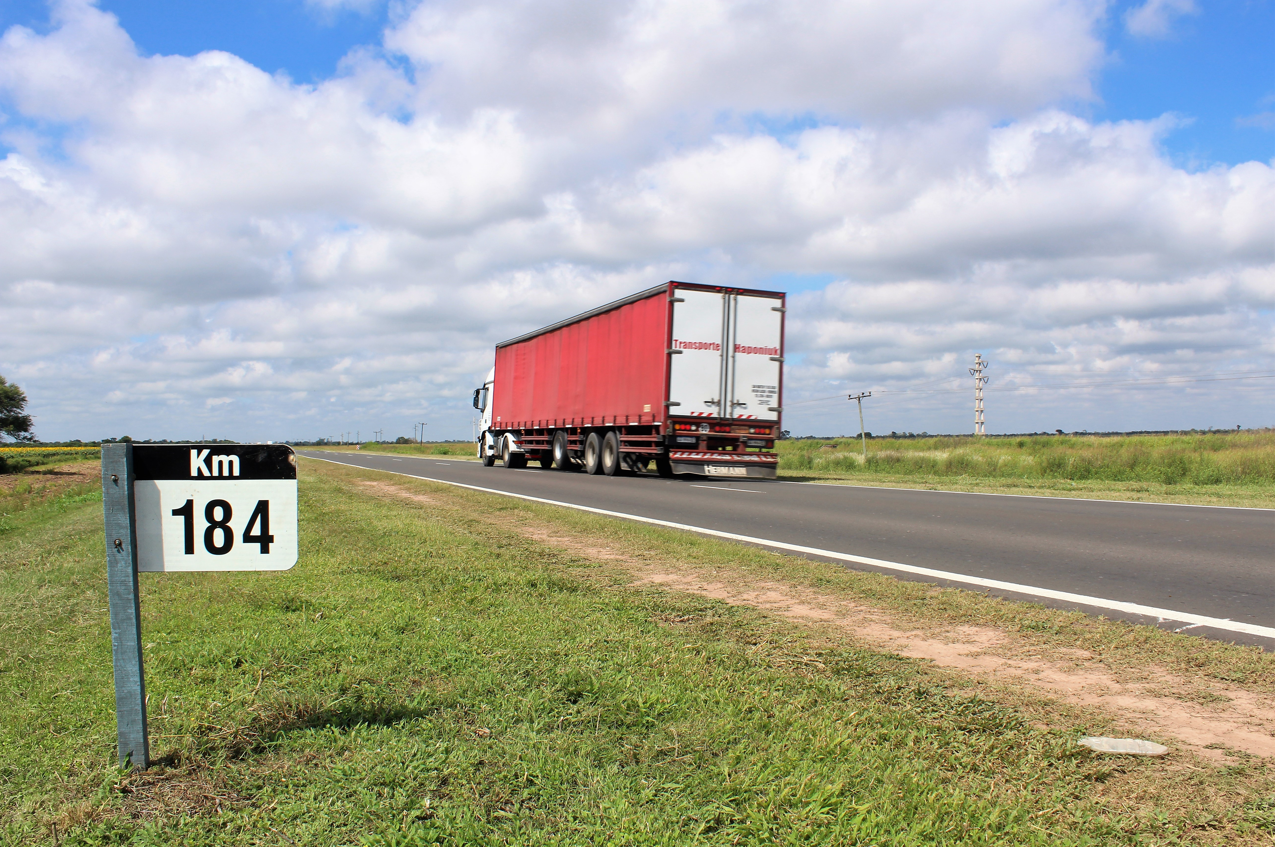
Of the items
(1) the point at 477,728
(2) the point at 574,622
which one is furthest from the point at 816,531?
(1) the point at 477,728

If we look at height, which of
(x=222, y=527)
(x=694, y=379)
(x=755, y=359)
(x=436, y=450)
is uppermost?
(x=755, y=359)

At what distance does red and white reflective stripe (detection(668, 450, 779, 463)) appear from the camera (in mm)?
20703

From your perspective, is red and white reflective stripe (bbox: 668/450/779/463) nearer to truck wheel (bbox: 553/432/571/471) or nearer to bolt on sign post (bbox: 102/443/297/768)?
truck wheel (bbox: 553/432/571/471)

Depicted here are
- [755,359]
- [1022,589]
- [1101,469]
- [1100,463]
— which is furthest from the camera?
[1100,463]

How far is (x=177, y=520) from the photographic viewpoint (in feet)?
10.0

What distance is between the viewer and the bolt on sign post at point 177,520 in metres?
2.94

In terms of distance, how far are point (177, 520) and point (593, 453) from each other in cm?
2204

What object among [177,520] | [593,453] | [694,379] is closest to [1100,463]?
[694,379]

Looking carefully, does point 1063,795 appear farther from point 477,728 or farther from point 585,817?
point 477,728

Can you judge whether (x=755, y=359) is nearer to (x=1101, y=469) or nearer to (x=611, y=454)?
(x=611, y=454)

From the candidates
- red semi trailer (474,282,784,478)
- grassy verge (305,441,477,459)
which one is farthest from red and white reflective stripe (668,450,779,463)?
grassy verge (305,441,477,459)

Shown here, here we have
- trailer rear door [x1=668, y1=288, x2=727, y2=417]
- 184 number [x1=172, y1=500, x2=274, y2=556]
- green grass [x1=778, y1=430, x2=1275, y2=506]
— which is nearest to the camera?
184 number [x1=172, y1=500, x2=274, y2=556]

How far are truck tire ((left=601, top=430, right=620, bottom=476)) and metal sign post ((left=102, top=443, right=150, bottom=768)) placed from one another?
20.4 m

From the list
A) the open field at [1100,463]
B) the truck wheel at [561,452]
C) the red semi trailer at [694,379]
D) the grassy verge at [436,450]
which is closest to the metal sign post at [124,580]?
the red semi trailer at [694,379]
